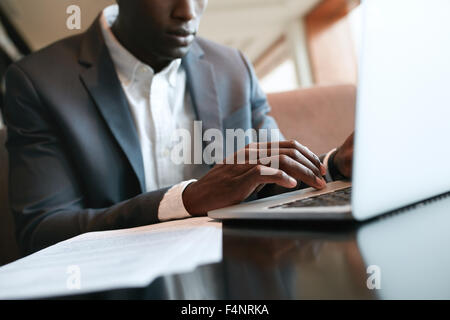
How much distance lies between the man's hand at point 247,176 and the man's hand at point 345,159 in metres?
0.06

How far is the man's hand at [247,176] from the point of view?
52 cm

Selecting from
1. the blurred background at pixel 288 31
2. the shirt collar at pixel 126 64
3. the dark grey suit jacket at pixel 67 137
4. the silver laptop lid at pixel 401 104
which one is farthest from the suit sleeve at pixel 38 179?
the blurred background at pixel 288 31

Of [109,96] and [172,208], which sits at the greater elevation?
[109,96]

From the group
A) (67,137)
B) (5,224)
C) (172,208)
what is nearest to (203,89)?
(67,137)

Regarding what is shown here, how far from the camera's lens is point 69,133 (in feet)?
2.67

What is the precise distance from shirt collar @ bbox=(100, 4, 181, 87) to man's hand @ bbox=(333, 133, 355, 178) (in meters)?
0.54

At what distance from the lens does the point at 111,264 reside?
11.0 inches

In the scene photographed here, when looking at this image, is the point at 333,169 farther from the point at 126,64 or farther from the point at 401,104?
the point at 126,64

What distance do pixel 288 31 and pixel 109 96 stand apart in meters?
4.83

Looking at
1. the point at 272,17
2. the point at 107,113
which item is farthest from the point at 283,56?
the point at 107,113

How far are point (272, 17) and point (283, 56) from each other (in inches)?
40.7

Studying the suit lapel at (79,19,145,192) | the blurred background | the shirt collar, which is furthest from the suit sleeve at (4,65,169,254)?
the blurred background
